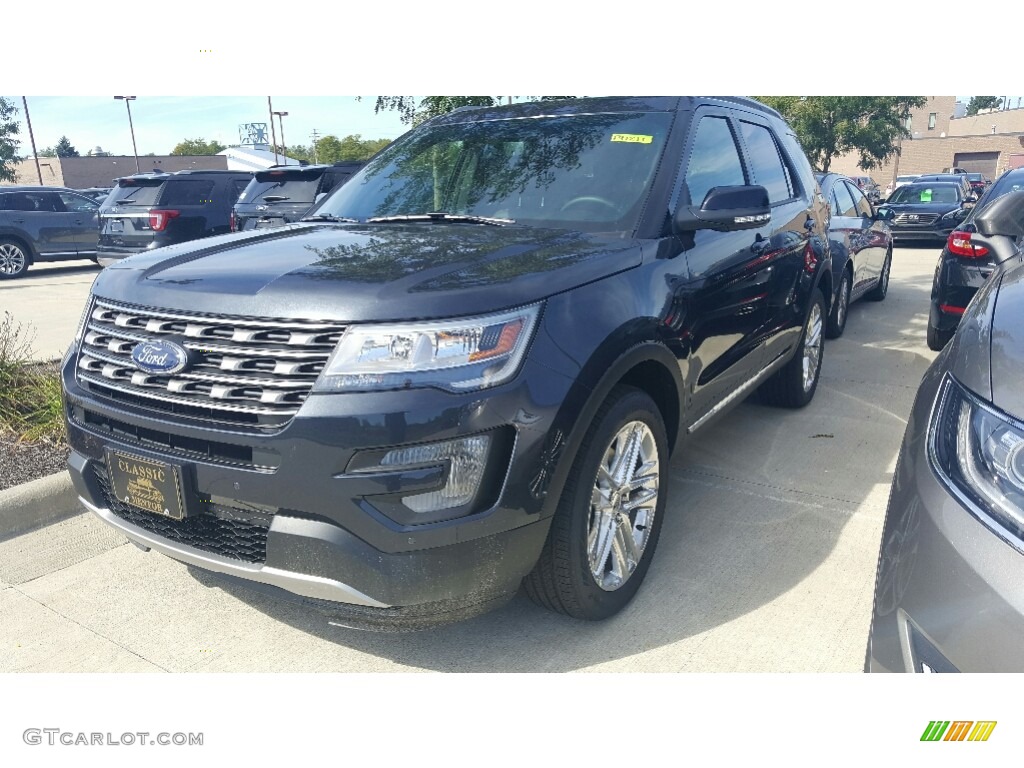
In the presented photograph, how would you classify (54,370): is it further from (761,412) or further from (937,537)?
(937,537)

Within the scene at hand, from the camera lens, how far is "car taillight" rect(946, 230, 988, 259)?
5.66 m

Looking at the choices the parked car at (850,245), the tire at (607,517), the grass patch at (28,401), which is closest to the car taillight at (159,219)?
the grass patch at (28,401)

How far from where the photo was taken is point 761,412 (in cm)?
539

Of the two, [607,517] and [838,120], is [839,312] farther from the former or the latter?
[838,120]

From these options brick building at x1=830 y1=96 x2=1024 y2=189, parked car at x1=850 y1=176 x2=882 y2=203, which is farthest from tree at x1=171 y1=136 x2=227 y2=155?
brick building at x1=830 y1=96 x2=1024 y2=189

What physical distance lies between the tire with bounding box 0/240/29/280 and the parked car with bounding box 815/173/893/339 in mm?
14558

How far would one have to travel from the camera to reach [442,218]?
A: 336 centimetres

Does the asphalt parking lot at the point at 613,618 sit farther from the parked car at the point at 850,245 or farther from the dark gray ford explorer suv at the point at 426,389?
the parked car at the point at 850,245

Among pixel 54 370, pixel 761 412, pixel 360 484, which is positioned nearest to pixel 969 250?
pixel 761 412

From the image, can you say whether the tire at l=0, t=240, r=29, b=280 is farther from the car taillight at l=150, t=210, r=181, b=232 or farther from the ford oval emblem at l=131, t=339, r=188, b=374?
the ford oval emblem at l=131, t=339, r=188, b=374

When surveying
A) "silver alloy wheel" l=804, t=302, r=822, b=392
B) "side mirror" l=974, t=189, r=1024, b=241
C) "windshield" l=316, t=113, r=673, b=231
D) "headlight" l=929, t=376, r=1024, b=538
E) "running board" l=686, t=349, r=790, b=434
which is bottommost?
"silver alloy wheel" l=804, t=302, r=822, b=392

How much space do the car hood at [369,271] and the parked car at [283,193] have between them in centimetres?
708

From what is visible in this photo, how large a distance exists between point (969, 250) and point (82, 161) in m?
48.1

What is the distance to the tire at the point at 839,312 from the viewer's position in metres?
7.54
